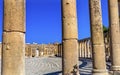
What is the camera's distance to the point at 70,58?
12961 mm

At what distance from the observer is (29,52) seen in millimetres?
97062

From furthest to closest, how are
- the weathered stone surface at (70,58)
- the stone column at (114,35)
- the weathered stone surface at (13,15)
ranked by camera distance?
the stone column at (114,35) < the weathered stone surface at (70,58) < the weathered stone surface at (13,15)

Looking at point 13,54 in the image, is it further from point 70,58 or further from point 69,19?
point 69,19

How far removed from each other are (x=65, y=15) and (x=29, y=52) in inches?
3342

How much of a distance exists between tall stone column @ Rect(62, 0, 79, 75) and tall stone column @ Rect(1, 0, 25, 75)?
3842 mm

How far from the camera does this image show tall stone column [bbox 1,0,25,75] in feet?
30.6

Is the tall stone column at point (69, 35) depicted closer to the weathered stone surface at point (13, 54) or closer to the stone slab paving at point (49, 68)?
the weathered stone surface at point (13, 54)

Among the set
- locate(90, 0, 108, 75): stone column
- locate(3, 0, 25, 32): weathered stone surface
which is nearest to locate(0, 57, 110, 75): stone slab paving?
locate(90, 0, 108, 75): stone column

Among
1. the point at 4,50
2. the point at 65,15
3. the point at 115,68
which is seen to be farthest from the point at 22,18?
the point at 115,68

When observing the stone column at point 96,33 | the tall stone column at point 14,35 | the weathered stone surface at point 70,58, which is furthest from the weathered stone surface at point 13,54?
the stone column at point 96,33

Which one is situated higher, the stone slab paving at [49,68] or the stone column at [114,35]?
the stone column at [114,35]

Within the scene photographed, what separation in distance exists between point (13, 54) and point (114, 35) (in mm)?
12032

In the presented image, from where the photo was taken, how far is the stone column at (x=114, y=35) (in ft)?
63.8

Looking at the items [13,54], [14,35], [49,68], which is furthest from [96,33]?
[49,68]
